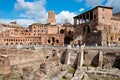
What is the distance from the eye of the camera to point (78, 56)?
33656 mm

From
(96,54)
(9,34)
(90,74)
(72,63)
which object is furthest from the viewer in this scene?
(9,34)

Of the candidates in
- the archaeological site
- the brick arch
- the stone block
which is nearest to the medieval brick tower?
the archaeological site

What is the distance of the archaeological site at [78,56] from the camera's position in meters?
25.0

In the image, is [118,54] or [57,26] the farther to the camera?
[57,26]

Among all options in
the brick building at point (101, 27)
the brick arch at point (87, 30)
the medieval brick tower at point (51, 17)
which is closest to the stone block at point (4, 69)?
the brick building at point (101, 27)

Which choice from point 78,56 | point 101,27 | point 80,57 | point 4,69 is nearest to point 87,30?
point 101,27

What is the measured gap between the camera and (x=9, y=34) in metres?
78.8

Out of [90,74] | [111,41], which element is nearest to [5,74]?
[90,74]

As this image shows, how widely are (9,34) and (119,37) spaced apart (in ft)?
160

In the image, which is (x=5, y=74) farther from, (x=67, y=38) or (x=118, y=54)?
(x=67, y=38)

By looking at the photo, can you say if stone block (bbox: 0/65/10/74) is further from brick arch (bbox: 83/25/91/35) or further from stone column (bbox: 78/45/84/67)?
brick arch (bbox: 83/25/91/35)

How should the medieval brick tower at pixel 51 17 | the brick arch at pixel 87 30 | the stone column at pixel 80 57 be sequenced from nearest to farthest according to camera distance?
the stone column at pixel 80 57 → the brick arch at pixel 87 30 → the medieval brick tower at pixel 51 17

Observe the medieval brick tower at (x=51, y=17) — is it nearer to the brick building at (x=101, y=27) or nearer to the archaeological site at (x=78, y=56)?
the archaeological site at (x=78, y=56)

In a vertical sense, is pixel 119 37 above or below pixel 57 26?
below
